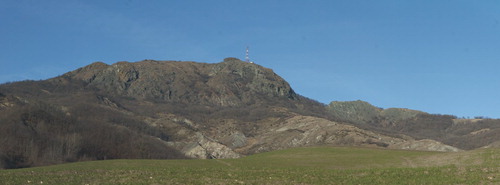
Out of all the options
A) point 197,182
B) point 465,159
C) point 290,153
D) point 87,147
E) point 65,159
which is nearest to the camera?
point 197,182

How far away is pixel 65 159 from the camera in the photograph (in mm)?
143125

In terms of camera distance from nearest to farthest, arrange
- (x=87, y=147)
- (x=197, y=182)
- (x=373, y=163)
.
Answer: (x=197, y=182) → (x=373, y=163) → (x=87, y=147)

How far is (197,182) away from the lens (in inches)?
1324

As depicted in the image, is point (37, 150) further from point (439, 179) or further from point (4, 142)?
point (439, 179)

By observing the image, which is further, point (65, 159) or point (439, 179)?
point (65, 159)

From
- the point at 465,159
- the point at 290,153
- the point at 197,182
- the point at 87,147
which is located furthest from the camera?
the point at 87,147

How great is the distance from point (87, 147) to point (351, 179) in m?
148

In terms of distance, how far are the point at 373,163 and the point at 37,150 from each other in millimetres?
114297

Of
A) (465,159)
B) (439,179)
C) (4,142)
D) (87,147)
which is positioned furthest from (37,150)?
(439,179)

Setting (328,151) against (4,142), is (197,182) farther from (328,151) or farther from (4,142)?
(4,142)

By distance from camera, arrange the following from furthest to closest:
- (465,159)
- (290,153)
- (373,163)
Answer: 1. (290,153)
2. (373,163)
3. (465,159)

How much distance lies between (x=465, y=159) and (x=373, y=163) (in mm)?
10051

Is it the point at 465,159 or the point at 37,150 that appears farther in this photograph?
the point at 37,150

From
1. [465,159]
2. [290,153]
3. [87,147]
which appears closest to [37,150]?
[87,147]
